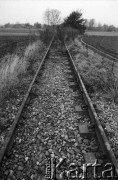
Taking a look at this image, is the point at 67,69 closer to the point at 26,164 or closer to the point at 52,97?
the point at 52,97

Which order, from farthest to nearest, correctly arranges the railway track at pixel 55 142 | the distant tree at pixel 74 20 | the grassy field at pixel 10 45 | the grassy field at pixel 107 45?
the distant tree at pixel 74 20 → the grassy field at pixel 107 45 → the grassy field at pixel 10 45 → the railway track at pixel 55 142

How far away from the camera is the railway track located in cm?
252

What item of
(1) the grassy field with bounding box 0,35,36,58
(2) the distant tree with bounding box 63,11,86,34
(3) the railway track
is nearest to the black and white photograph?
(3) the railway track

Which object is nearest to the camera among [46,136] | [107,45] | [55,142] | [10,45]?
[55,142]

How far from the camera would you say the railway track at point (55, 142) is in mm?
2516

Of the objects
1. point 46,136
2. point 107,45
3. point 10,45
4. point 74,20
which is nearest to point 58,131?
point 46,136

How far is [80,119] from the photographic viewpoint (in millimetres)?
3818

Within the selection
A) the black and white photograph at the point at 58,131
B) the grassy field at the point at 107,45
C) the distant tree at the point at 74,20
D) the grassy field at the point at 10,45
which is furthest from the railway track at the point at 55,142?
the distant tree at the point at 74,20

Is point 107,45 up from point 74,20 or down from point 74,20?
down

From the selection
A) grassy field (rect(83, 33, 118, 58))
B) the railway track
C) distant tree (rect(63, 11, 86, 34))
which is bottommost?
the railway track

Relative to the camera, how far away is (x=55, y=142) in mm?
3100

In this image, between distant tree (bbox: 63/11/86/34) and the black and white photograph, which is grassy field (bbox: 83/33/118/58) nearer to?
the black and white photograph

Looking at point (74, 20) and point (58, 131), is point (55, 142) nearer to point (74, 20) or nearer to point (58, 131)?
point (58, 131)

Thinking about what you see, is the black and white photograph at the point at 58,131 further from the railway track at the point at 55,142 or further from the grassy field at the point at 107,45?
the grassy field at the point at 107,45
